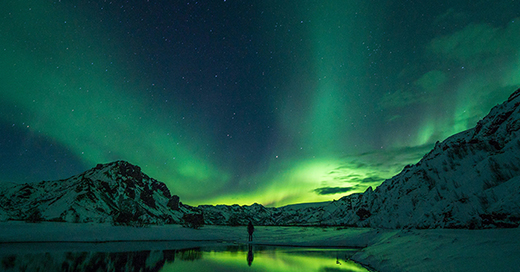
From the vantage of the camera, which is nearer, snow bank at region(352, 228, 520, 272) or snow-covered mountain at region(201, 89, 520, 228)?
snow bank at region(352, 228, 520, 272)

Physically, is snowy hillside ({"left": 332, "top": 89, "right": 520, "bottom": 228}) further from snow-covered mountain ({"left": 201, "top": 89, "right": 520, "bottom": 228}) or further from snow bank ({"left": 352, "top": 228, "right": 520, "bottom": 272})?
snow bank ({"left": 352, "top": 228, "right": 520, "bottom": 272})

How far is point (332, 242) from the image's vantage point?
28.8 metres

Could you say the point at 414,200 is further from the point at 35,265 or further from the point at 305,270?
the point at 35,265

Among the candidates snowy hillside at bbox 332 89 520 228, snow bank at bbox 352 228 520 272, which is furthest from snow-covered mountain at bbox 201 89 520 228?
snow bank at bbox 352 228 520 272

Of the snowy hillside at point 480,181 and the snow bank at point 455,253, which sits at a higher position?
the snowy hillside at point 480,181

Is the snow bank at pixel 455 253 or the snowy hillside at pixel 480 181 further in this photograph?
the snowy hillside at pixel 480 181

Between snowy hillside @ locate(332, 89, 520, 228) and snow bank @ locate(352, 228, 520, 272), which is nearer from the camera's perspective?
snow bank @ locate(352, 228, 520, 272)

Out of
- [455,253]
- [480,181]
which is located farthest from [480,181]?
[455,253]

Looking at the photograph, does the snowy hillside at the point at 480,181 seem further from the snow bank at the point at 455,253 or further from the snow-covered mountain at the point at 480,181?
the snow bank at the point at 455,253

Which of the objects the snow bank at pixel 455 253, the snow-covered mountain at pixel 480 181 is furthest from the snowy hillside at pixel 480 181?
the snow bank at pixel 455 253

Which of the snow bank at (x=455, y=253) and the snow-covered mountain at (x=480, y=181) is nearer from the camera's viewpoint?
the snow bank at (x=455, y=253)

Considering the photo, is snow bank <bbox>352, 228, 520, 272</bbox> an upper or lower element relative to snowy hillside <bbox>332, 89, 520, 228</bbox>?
lower

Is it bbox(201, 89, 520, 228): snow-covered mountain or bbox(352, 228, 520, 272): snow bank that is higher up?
bbox(201, 89, 520, 228): snow-covered mountain

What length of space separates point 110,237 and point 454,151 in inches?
1894
